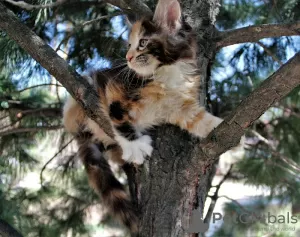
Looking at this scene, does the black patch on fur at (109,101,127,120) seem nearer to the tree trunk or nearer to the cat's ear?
the tree trunk

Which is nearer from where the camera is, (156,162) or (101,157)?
(156,162)

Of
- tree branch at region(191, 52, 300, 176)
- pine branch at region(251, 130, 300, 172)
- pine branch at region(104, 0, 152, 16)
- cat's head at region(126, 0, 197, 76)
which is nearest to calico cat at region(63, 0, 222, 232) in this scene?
cat's head at region(126, 0, 197, 76)

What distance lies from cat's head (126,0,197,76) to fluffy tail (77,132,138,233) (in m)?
0.47

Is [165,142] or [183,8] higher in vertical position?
[183,8]

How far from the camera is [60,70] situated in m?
1.80

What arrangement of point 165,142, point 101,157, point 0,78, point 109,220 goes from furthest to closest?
1. point 109,220
2. point 0,78
3. point 101,157
4. point 165,142

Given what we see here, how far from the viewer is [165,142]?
6.20ft

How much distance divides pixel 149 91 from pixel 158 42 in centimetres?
20

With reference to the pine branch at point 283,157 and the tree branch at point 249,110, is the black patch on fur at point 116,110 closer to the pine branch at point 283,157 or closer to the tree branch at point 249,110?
the tree branch at point 249,110

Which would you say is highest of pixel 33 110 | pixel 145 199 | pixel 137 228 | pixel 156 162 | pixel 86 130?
pixel 33 110

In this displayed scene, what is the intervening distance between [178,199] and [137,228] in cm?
19

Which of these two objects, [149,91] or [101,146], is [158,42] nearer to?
[149,91]

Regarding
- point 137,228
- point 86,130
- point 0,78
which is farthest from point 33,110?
point 137,228

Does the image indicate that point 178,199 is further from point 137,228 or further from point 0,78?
point 0,78
